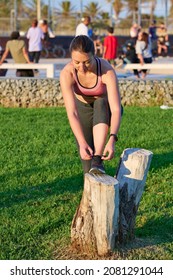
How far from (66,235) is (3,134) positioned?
16.1 feet

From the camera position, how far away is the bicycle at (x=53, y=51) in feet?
116

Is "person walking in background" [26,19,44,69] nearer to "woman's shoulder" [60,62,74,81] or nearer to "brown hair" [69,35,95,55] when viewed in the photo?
"woman's shoulder" [60,62,74,81]

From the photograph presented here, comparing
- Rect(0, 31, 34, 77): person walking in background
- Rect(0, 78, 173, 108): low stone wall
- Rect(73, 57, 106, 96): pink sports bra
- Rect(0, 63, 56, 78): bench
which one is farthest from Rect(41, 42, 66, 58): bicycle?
Rect(73, 57, 106, 96): pink sports bra

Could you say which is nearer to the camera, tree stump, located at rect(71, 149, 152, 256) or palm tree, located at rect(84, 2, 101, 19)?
tree stump, located at rect(71, 149, 152, 256)

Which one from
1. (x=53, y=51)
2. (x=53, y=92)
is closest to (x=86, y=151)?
(x=53, y=92)

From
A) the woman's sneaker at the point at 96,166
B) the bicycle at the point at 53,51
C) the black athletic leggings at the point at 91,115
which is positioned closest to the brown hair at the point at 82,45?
the black athletic leggings at the point at 91,115

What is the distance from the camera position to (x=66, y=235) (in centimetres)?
570

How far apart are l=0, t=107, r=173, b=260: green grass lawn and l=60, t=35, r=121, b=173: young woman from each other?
0.74 m

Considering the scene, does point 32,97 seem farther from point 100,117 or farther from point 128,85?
point 100,117

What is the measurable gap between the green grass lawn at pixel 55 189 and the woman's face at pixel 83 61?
4.41ft

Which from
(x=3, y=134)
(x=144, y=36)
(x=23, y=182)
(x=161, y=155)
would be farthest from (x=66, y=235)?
(x=144, y=36)

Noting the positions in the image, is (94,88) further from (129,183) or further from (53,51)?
(53,51)

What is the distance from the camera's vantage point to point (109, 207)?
5.01 m

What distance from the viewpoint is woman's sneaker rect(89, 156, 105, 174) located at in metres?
5.25
